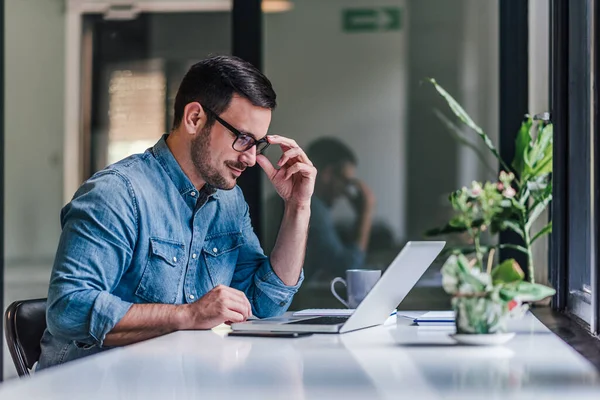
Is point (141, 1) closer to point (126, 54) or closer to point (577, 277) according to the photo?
point (126, 54)

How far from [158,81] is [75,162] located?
0.55 m

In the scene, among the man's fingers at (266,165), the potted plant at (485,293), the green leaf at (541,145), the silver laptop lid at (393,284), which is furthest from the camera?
the green leaf at (541,145)

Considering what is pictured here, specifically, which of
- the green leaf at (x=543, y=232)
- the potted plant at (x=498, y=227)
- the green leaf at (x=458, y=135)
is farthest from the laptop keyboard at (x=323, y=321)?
the green leaf at (x=458, y=135)

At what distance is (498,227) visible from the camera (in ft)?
10.5

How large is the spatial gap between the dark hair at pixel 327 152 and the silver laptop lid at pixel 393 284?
186 centimetres

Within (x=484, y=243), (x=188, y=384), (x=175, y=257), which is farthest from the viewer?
(x=484, y=243)

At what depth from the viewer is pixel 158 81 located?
13.5 ft

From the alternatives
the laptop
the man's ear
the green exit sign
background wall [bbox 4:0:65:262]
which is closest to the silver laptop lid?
the laptop

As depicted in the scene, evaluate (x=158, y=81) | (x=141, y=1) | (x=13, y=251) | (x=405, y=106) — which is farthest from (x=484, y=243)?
(x=13, y=251)

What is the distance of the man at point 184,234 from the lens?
2.03 metres

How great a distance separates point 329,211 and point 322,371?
2.49m

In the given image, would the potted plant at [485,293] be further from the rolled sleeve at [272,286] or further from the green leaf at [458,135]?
the green leaf at [458,135]

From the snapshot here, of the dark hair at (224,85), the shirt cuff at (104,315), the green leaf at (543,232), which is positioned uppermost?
the dark hair at (224,85)

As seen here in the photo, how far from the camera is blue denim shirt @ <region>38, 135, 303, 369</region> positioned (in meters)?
2.04
